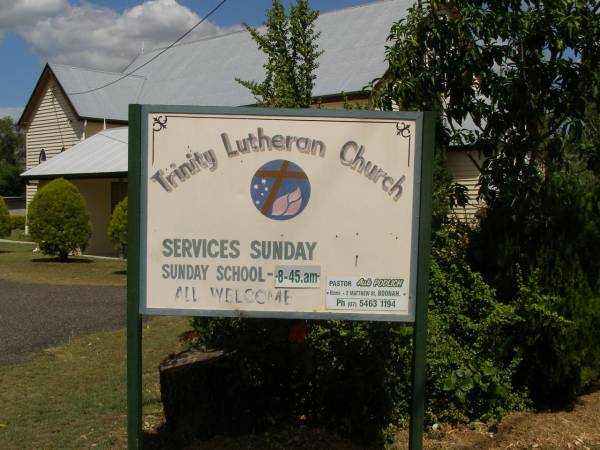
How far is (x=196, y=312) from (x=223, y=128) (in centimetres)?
Result: 102

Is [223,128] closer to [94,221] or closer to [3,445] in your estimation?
[3,445]

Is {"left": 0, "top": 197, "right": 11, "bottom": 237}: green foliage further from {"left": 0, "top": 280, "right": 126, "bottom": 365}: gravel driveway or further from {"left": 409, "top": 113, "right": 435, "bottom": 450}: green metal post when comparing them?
{"left": 409, "top": 113, "right": 435, "bottom": 450}: green metal post

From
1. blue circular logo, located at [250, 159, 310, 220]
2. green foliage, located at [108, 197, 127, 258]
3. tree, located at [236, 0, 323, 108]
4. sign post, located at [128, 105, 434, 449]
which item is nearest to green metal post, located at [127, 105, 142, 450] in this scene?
sign post, located at [128, 105, 434, 449]

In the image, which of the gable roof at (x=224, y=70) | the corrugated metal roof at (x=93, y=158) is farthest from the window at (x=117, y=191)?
the gable roof at (x=224, y=70)

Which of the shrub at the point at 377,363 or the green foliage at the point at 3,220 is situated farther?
the green foliage at the point at 3,220

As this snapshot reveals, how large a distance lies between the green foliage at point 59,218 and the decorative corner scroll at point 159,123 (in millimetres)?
16373

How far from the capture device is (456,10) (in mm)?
5652

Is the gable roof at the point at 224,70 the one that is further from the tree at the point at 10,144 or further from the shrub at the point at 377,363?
the tree at the point at 10,144

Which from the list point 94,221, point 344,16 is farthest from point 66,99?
point 344,16

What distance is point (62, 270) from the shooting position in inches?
707

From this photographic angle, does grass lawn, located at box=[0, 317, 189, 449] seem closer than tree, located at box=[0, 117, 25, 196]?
Yes

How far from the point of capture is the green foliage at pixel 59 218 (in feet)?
62.9

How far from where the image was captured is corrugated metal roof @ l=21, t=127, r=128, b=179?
20.8m

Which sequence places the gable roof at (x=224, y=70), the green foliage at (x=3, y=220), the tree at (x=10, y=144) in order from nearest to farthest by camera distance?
the gable roof at (x=224, y=70) → the green foliage at (x=3, y=220) → the tree at (x=10, y=144)
